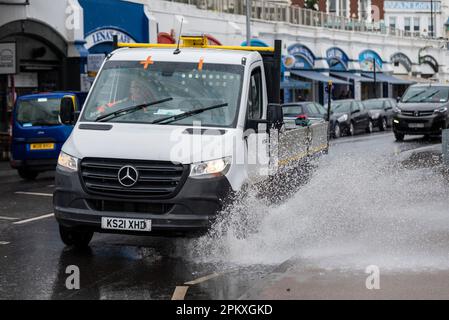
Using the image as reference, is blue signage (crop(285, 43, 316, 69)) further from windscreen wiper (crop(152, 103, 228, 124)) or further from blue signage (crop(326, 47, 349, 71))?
windscreen wiper (crop(152, 103, 228, 124))

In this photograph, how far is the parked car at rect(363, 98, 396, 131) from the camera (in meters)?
37.2

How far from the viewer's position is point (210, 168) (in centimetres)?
814

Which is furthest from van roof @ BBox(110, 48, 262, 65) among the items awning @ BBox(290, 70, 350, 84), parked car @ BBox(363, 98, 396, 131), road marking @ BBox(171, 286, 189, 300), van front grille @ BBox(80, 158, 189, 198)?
awning @ BBox(290, 70, 350, 84)

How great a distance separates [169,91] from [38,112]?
9966 millimetres

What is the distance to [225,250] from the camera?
28.0 feet

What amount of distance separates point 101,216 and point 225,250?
1.37m

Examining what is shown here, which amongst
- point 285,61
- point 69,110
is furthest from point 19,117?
point 285,61

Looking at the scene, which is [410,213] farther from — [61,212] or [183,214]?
[61,212]

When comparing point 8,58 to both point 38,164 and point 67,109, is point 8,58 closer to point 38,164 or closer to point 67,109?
point 38,164

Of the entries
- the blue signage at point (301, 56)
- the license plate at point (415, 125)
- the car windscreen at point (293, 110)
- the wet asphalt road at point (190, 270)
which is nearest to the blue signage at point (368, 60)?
the blue signage at point (301, 56)

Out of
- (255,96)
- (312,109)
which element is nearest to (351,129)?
(312,109)

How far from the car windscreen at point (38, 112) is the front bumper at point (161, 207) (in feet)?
33.5

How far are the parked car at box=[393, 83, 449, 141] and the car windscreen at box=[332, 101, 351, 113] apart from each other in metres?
5.17

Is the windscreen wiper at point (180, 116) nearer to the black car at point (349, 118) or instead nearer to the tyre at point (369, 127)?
the black car at point (349, 118)
